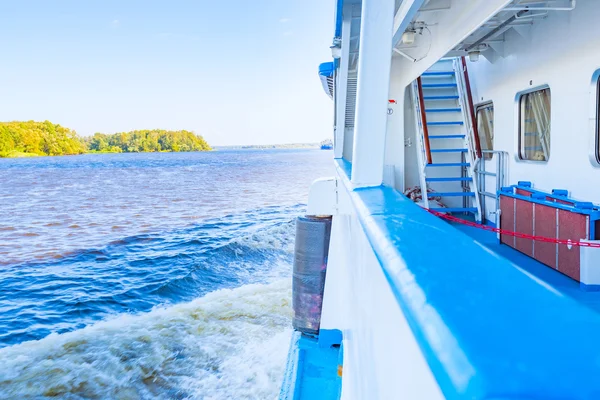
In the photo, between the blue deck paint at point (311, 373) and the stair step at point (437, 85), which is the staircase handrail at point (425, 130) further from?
the blue deck paint at point (311, 373)

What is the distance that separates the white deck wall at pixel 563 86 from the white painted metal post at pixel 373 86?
2.92 meters

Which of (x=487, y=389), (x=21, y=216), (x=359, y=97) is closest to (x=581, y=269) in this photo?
(x=359, y=97)

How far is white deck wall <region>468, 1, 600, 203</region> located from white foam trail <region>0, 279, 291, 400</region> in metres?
3.93

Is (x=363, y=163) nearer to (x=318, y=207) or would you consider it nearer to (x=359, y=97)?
(x=359, y=97)

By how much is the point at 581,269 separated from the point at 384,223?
317cm

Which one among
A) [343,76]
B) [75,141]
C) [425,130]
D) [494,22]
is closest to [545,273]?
[494,22]

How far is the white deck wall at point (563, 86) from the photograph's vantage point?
4641 mm

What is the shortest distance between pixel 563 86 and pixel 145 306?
786 centimetres

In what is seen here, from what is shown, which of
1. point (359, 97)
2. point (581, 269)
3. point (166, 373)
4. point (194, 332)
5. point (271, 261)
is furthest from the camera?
point (271, 261)

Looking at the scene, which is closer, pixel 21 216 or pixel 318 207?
pixel 318 207

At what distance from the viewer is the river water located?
6168 mm

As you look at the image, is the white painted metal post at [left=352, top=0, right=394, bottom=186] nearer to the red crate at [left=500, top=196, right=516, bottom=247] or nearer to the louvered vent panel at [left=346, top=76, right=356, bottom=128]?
the red crate at [left=500, top=196, right=516, bottom=247]

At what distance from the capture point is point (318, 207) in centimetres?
587

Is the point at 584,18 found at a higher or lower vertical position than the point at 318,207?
higher
